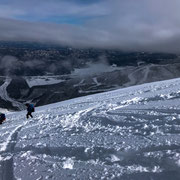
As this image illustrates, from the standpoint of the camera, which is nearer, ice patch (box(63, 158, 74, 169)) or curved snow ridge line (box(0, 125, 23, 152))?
ice patch (box(63, 158, 74, 169))

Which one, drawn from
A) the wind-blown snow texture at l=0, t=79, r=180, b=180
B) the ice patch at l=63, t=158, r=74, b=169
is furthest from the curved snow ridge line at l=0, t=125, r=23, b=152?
the ice patch at l=63, t=158, r=74, b=169

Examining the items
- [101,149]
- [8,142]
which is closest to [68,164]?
[101,149]

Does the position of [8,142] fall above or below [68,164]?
below

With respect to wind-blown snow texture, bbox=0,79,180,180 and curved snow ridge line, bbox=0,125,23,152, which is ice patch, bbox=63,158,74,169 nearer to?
wind-blown snow texture, bbox=0,79,180,180

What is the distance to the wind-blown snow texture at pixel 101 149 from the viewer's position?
19.7 feet

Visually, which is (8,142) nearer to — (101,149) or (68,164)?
(68,164)

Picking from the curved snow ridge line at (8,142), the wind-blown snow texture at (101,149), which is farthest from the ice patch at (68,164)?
the curved snow ridge line at (8,142)

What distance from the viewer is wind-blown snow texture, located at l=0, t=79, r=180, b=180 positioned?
6.01 meters

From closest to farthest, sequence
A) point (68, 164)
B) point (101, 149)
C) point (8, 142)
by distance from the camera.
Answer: point (68, 164), point (101, 149), point (8, 142)

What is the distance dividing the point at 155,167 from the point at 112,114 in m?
6.65

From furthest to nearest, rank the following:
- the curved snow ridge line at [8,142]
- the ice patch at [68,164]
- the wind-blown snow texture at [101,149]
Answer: the curved snow ridge line at [8,142] → the ice patch at [68,164] → the wind-blown snow texture at [101,149]

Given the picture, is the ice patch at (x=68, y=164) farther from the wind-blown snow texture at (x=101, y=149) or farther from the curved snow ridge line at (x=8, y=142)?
the curved snow ridge line at (x=8, y=142)

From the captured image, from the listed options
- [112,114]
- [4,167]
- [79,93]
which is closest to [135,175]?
[4,167]

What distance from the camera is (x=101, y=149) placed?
7.50 m
